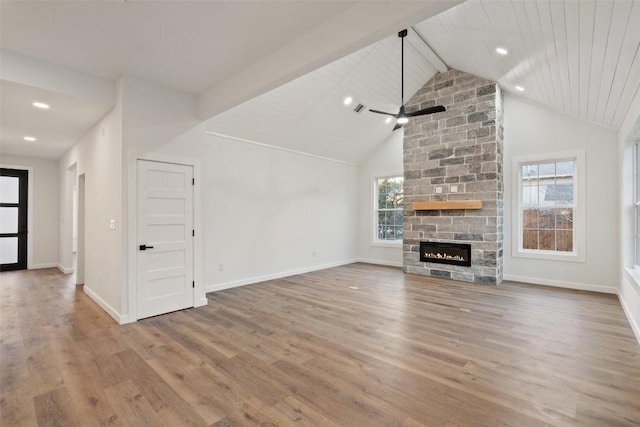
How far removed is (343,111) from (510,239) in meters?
4.03

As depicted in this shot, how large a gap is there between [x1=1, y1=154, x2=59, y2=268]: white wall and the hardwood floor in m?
3.56

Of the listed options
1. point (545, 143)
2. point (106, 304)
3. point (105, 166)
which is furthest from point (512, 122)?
point (106, 304)

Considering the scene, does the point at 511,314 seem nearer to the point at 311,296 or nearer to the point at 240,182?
the point at 311,296

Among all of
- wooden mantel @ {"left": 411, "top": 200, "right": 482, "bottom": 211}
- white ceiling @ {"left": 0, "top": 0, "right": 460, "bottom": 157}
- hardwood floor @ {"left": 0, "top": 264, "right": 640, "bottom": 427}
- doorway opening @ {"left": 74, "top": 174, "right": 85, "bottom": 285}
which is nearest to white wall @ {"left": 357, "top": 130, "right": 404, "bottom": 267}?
wooden mantel @ {"left": 411, "top": 200, "right": 482, "bottom": 211}

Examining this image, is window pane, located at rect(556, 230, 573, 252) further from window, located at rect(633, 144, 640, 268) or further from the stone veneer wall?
window, located at rect(633, 144, 640, 268)

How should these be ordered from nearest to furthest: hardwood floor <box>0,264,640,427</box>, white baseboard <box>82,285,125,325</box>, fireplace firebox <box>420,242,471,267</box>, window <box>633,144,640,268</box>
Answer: hardwood floor <box>0,264,640,427</box>
white baseboard <box>82,285,125,325</box>
window <box>633,144,640,268</box>
fireplace firebox <box>420,242,471,267</box>

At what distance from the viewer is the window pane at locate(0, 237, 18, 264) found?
22.4 ft

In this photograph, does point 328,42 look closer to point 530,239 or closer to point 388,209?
point 530,239

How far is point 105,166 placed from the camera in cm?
415

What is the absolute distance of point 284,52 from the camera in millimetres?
3008

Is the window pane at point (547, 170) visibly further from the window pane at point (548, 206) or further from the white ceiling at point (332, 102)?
the white ceiling at point (332, 102)

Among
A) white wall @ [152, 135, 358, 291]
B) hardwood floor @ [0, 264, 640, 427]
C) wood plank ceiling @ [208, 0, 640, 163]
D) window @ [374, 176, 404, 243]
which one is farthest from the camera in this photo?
window @ [374, 176, 404, 243]

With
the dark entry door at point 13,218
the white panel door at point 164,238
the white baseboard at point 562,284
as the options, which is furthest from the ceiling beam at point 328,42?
the dark entry door at point 13,218

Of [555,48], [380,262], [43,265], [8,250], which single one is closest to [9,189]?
[8,250]
